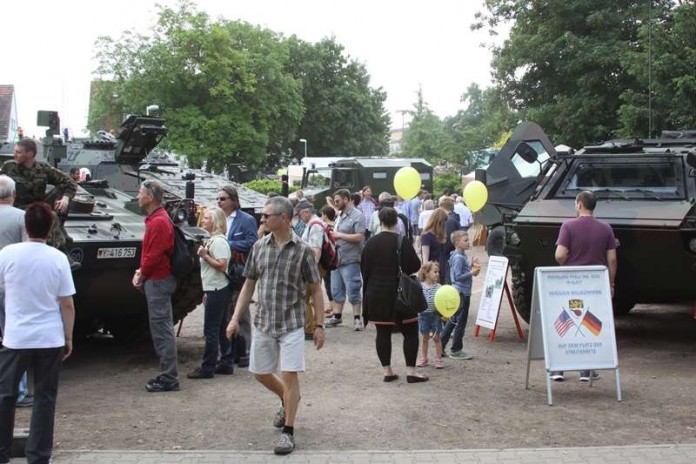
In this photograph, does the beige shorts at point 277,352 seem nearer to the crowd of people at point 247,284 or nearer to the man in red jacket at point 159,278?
the crowd of people at point 247,284

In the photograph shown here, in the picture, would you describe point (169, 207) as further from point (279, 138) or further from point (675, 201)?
point (279, 138)

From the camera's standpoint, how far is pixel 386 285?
26.5 ft

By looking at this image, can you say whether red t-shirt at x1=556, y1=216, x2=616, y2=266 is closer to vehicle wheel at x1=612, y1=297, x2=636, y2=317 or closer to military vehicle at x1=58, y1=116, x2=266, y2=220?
vehicle wheel at x1=612, y1=297, x2=636, y2=317

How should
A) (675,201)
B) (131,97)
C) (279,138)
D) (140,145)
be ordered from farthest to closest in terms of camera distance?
(279,138) → (131,97) → (140,145) → (675,201)

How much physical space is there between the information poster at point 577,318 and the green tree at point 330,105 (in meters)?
53.5

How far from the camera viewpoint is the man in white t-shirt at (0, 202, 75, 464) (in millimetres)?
5551

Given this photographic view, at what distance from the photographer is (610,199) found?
10.1 metres

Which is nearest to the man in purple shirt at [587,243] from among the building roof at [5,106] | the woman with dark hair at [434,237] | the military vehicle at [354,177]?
the woman with dark hair at [434,237]

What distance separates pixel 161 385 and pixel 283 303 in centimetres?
234

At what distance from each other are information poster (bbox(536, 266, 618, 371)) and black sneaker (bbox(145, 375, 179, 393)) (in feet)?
10.4

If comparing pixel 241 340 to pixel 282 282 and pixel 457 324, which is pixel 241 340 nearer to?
pixel 457 324

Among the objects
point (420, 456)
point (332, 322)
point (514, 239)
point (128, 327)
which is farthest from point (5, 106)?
point (420, 456)

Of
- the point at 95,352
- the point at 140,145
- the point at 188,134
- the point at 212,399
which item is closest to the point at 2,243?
the point at 212,399

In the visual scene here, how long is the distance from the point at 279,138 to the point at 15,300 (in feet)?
167
